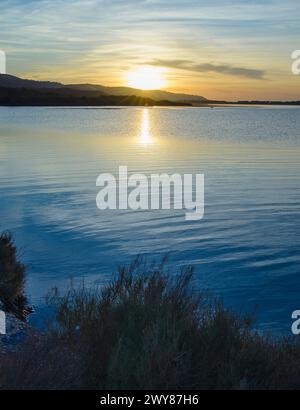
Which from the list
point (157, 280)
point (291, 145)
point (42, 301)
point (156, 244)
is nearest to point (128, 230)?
point (156, 244)

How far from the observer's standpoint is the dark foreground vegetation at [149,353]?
210 inches

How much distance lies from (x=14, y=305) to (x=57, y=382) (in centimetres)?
562

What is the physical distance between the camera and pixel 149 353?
5.39 m

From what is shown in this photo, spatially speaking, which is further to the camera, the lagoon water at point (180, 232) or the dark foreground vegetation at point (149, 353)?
the lagoon water at point (180, 232)

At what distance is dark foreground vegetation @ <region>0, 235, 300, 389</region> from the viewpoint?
5324 mm

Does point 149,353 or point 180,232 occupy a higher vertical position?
point 180,232

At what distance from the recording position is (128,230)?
17578 millimetres

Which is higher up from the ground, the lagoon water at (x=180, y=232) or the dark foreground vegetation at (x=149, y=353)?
the lagoon water at (x=180, y=232)

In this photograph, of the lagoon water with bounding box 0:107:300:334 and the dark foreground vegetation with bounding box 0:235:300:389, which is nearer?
the dark foreground vegetation with bounding box 0:235:300:389

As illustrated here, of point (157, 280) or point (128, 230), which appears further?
point (128, 230)

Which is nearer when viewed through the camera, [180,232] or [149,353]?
[149,353]

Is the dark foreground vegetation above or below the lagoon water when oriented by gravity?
below

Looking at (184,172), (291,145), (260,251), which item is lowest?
(260,251)
